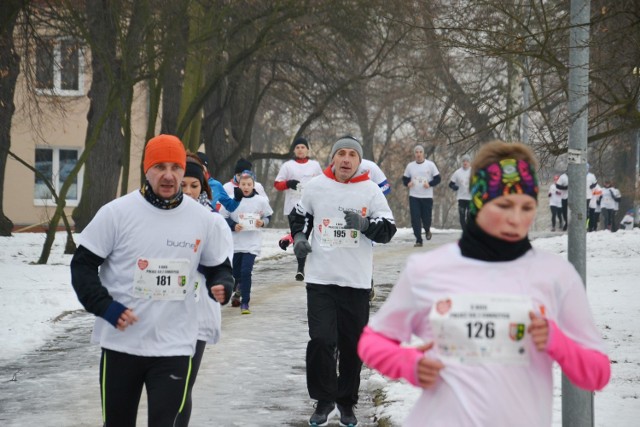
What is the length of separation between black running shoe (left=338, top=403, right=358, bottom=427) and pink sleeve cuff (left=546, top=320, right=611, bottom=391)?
4596 millimetres

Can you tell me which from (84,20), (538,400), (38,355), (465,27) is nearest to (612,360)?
(465,27)

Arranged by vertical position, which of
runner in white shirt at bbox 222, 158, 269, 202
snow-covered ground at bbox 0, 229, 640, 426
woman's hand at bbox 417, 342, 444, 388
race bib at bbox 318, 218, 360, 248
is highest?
runner in white shirt at bbox 222, 158, 269, 202

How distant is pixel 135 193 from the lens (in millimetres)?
5914

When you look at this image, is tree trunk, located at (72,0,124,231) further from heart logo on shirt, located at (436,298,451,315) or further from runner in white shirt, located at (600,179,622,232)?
runner in white shirt, located at (600,179,622,232)

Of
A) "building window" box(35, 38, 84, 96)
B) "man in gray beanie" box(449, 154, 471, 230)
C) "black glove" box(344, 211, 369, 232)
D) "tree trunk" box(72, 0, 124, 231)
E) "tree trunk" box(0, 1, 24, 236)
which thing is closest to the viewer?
"black glove" box(344, 211, 369, 232)

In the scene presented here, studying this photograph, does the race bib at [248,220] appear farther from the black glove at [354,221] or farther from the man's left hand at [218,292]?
the man's left hand at [218,292]

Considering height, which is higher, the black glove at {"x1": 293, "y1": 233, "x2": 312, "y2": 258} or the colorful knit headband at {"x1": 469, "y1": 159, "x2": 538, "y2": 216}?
the colorful knit headband at {"x1": 469, "y1": 159, "x2": 538, "y2": 216}

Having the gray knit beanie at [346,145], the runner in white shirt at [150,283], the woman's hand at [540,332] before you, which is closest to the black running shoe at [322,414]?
the gray knit beanie at [346,145]

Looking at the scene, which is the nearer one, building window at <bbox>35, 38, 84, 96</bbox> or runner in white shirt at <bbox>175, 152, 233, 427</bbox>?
runner in white shirt at <bbox>175, 152, 233, 427</bbox>

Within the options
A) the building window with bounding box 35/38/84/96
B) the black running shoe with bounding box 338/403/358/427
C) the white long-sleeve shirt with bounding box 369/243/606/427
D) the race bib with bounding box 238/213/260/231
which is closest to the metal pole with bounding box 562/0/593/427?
the black running shoe with bounding box 338/403/358/427

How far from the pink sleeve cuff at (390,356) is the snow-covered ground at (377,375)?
13.9 feet

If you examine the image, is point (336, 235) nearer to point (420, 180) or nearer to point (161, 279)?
point (161, 279)

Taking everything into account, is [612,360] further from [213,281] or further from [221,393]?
[213,281]

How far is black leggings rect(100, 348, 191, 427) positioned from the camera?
18.3 feet
